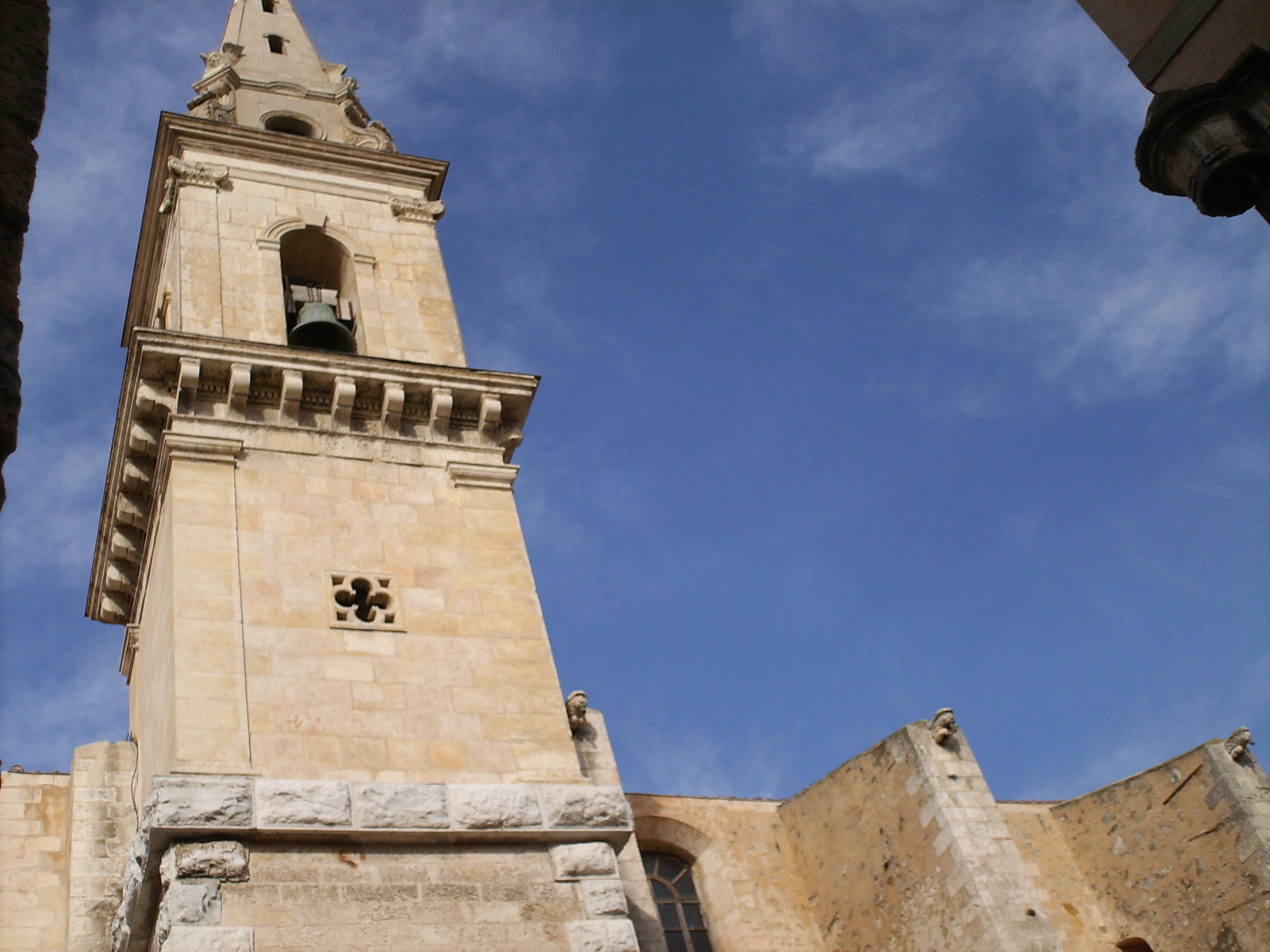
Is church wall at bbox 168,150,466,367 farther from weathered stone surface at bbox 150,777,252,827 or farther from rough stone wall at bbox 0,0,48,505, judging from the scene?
rough stone wall at bbox 0,0,48,505

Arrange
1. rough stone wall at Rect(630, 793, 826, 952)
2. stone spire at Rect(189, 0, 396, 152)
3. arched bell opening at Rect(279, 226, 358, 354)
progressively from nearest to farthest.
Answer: arched bell opening at Rect(279, 226, 358, 354)
rough stone wall at Rect(630, 793, 826, 952)
stone spire at Rect(189, 0, 396, 152)

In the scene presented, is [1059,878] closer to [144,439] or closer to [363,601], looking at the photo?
[363,601]

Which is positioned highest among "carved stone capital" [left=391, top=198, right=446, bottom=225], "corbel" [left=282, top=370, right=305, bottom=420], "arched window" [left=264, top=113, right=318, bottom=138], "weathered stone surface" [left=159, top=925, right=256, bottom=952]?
"arched window" [left=264, top=113, right=318, bottom=138]

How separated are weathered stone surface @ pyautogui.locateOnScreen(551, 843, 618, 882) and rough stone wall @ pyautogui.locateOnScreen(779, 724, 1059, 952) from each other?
14.0ft

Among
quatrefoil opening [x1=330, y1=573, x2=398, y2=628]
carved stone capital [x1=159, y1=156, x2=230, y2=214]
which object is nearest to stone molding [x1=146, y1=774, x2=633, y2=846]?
quatrefoil opening [x1=330, y1=573, x2=398, y2=628]

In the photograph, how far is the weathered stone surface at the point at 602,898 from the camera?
9.38m

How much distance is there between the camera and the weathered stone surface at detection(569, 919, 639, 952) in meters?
9.12

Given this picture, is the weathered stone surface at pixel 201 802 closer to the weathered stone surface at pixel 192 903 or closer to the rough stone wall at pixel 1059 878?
the weathered stone surface at pixel 192 903

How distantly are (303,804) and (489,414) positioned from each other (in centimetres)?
481

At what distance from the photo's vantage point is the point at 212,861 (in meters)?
8.57

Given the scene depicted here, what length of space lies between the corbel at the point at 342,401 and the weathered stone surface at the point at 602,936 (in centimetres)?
525

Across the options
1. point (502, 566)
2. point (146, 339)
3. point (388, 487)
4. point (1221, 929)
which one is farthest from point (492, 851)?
point (1221, 929)

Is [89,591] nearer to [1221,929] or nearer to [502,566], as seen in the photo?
[502,566]

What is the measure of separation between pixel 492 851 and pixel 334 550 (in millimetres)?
3052
